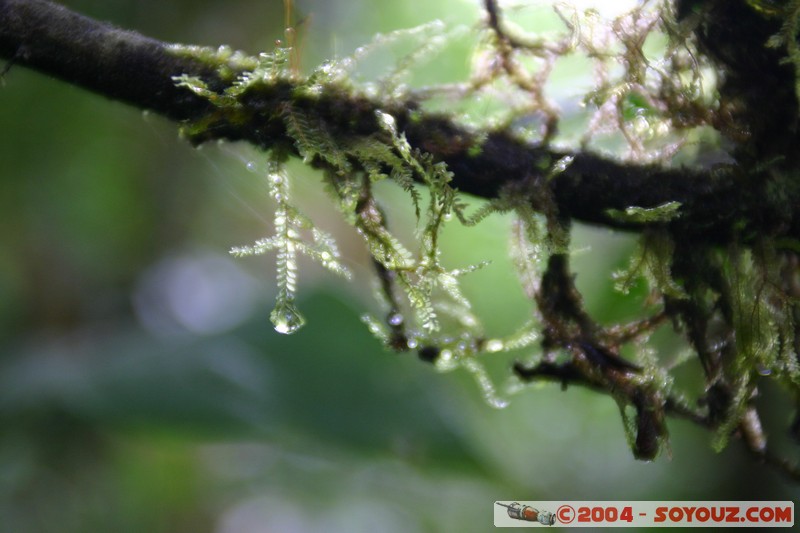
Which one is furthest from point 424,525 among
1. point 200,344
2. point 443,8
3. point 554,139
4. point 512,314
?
point 554,139

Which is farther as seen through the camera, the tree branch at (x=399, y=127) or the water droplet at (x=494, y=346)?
the water droplet at (x=494, y=346)

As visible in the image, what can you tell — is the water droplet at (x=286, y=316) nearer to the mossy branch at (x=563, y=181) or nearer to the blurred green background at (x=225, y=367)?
the mossy branch at (x=563, y=181)

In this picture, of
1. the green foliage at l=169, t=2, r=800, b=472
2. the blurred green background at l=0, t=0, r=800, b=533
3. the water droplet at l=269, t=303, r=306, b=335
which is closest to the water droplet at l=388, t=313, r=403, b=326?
the green foliage at l=169, t=2, r=800, b=472

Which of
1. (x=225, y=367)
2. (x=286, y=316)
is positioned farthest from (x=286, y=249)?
(x=225, y=367)

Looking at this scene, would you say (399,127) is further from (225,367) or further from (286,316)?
(225,367)

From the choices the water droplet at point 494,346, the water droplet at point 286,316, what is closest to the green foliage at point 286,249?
the water droplet at point 286,316

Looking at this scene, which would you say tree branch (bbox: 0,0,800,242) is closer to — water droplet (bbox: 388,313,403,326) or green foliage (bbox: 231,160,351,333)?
green foliage (bbox: 231,160,351,333)
